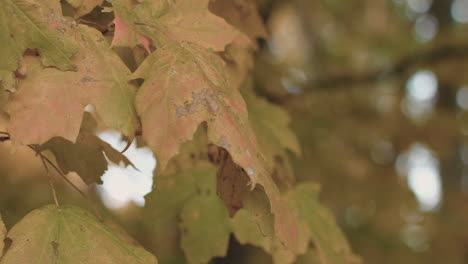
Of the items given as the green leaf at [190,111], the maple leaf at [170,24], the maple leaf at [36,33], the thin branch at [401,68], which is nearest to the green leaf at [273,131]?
the maple leaf at [170,24]

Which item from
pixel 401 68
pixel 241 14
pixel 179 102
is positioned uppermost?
pixel 401 68

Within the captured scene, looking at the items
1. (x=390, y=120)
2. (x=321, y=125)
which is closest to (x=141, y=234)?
(x=321, y=125)

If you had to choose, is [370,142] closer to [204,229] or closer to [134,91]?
[204,229]

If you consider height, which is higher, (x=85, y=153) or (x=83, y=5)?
(x=83, y=5)

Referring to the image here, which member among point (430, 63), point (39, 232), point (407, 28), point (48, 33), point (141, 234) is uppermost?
point (407, 28)

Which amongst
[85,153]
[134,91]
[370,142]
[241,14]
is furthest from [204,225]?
[370,142]

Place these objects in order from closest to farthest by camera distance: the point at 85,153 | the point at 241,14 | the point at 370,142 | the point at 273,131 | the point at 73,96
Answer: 1. the point at 73,96
2. the point at 85,153
3. the point at 241,14
4. the point at 273,131
5. the point at 370,142

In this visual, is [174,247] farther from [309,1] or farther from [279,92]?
[309,1]
